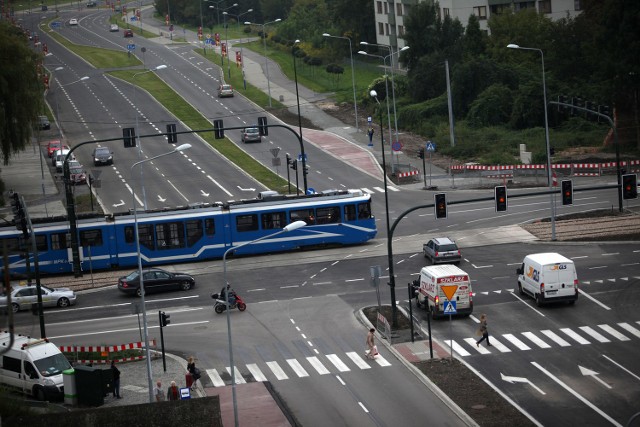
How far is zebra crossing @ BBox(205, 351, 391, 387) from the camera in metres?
42.3

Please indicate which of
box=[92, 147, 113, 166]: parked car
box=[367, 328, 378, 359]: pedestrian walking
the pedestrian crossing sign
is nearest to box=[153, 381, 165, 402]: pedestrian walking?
box=[367, 328, 378, 359]: pedestrian walking

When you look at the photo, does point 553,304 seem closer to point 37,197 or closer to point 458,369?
point 458,369

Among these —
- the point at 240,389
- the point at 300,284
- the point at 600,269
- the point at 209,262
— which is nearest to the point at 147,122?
the point at 209,262

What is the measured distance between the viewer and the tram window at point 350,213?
62.0 meters

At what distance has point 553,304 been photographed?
161ft

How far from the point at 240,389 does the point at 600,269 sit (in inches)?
860

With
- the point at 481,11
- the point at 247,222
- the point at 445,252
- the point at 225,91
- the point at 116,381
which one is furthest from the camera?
the point at 481,11

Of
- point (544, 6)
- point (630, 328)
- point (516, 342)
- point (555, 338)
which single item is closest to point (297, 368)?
point (516, 342)

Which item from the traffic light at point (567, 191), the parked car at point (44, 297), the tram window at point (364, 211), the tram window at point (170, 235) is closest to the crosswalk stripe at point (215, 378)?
the parked car at point (44, 297)

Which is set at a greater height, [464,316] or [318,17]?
[318,17]

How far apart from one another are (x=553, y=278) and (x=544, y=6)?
69750 millimetres

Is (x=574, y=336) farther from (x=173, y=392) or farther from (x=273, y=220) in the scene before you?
(x=273, y=220)

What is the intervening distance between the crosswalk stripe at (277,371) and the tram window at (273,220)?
60.5 ft

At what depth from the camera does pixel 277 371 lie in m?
42.9
